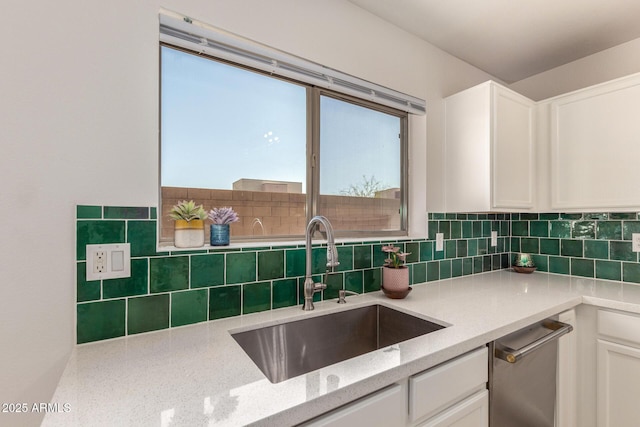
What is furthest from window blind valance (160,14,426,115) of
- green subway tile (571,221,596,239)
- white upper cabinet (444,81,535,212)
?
green subway tile (571,221,596,239)

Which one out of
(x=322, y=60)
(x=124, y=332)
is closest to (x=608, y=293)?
(x=322, y=60)

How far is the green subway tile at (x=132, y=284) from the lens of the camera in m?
1.03

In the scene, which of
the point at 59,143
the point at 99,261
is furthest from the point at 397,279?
the point at 59,143

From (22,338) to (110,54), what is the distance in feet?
3.03

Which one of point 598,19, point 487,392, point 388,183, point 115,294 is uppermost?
point 598,19

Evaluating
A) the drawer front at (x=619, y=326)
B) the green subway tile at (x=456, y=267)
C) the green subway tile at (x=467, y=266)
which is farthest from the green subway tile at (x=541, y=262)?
the drawer front at (x=619, y=326)

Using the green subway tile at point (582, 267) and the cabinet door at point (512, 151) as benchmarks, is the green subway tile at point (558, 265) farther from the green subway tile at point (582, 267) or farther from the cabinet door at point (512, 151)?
the cabinet door at point (512, 151)

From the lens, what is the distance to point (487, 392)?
114 cm

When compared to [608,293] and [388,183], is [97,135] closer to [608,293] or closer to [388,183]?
[388,183]

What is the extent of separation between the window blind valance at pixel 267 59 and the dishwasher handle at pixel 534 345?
1.32 meters

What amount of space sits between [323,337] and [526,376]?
2.80 ft

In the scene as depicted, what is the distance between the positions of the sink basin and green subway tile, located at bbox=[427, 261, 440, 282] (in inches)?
23.6

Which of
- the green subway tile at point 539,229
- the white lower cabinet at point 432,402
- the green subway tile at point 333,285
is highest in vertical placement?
the green subway tile at point 539,229

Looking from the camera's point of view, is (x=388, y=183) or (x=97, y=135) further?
(x=388, y=183)
